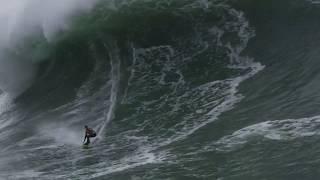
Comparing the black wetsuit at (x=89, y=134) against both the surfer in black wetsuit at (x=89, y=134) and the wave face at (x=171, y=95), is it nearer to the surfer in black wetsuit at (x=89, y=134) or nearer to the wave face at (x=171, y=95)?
the surfer in black wetsuit at (x=89, y=134)

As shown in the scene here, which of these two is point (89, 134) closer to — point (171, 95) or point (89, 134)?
point (89, 134)

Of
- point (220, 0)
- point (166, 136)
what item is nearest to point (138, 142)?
point (166, 136)

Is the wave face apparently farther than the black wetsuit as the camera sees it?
No

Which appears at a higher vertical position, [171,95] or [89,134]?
[171,95]

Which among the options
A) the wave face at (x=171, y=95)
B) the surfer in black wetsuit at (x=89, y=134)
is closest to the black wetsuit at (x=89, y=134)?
the surfer in black wetsuit at (x=89, y=134)

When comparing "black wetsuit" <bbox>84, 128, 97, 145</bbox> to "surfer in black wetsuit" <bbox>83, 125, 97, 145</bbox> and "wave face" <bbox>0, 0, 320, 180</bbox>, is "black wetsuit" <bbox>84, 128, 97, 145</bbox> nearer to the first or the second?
"surfer in black wetsuit" <bbox>83, 125, 97, 145</bbox>

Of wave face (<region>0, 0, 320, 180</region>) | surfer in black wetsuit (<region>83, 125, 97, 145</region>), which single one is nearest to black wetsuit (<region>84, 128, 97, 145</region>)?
surfer in black wetsuit (<region>83, 125, 97, 145</region>)

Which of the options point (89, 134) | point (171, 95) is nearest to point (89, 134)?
point (89, 134)

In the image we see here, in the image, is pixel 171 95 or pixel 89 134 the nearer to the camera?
pixel 89 134

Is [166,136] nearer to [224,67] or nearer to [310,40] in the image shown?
[224,67]

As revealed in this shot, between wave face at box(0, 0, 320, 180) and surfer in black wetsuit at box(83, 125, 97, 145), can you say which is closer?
wave face at box(0, 0, 320, 180)
